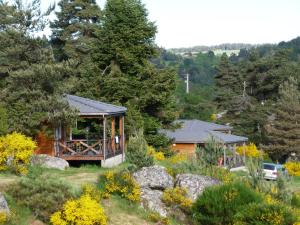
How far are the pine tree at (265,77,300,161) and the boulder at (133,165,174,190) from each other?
34901 millimetres

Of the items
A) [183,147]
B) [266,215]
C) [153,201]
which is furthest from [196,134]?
[266,215]

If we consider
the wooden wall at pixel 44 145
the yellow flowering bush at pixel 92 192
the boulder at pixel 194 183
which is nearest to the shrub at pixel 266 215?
the boulder at pixel 194 183

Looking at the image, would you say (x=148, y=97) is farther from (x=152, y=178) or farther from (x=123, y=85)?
(x=152, y=178)

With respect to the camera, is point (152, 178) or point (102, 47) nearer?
point (152, 178)

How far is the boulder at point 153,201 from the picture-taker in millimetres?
18625

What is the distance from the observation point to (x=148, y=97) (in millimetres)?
34656

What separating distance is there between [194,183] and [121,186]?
294 cm

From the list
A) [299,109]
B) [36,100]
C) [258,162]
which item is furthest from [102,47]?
[299,109]

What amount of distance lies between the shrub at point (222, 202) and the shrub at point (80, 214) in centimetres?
379

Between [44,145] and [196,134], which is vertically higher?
[44,145]

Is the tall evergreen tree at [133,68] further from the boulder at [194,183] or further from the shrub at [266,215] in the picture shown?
the shrub at [266,215]

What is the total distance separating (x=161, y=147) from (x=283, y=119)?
22112 millimetres

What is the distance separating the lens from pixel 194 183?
2002 centimetres

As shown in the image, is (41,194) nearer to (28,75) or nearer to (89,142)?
(28,75)
